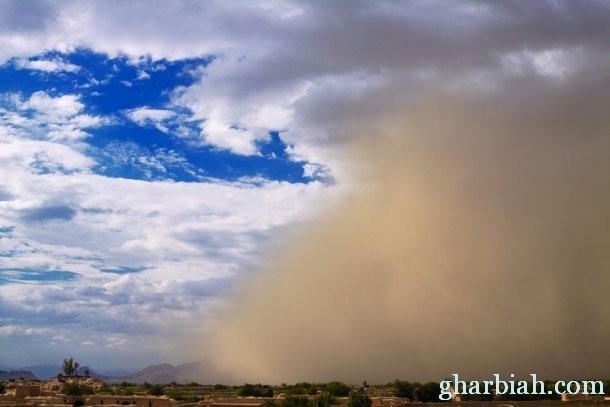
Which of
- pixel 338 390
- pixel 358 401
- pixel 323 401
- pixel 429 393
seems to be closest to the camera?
pixel 358 401

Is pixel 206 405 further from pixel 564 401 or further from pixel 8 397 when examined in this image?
pixel 564 401

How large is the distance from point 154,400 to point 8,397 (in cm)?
1057

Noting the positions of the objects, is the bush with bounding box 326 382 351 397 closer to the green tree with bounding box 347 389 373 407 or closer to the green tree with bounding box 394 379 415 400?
the green tree with bounding box 394 379 415 400

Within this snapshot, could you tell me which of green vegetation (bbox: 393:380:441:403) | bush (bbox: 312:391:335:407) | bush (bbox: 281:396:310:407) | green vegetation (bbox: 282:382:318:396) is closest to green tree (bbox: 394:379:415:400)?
green vegetation (bbox: 393:380:441:403)

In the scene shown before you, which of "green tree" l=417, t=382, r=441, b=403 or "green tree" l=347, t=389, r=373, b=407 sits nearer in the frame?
"green tree" l=347, t=389, r=373, b=407

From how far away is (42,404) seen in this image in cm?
3606

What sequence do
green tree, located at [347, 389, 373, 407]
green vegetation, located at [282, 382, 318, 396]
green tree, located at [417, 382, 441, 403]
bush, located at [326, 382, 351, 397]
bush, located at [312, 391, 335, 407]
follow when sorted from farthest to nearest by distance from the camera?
bush, located at [326, 382, 351, 397]
green tree, located at [417, 382, 441, 403]
green vegetation, located at [282, 382, 318, 396]
bush, located at [312, 391, 335, 407]
green tree, located at [347, 389, 373, 407]

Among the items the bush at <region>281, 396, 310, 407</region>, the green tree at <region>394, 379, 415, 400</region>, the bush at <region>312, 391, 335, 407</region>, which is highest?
the bush at <region>281, 396, 310, 407</region>

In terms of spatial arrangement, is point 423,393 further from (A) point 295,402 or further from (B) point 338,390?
(A) point 295,402

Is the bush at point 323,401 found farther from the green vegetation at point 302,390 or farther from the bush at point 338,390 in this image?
the bush at point 338,390

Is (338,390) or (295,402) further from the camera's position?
(338,390)

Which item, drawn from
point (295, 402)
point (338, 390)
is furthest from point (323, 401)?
point (338, 390)

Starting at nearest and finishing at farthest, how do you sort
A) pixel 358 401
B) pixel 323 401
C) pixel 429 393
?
pixel 358 401 → pixel 323 401 → pixel 429 393

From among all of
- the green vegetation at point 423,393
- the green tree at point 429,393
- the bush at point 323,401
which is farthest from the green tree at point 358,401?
the green tree at point 429,393
